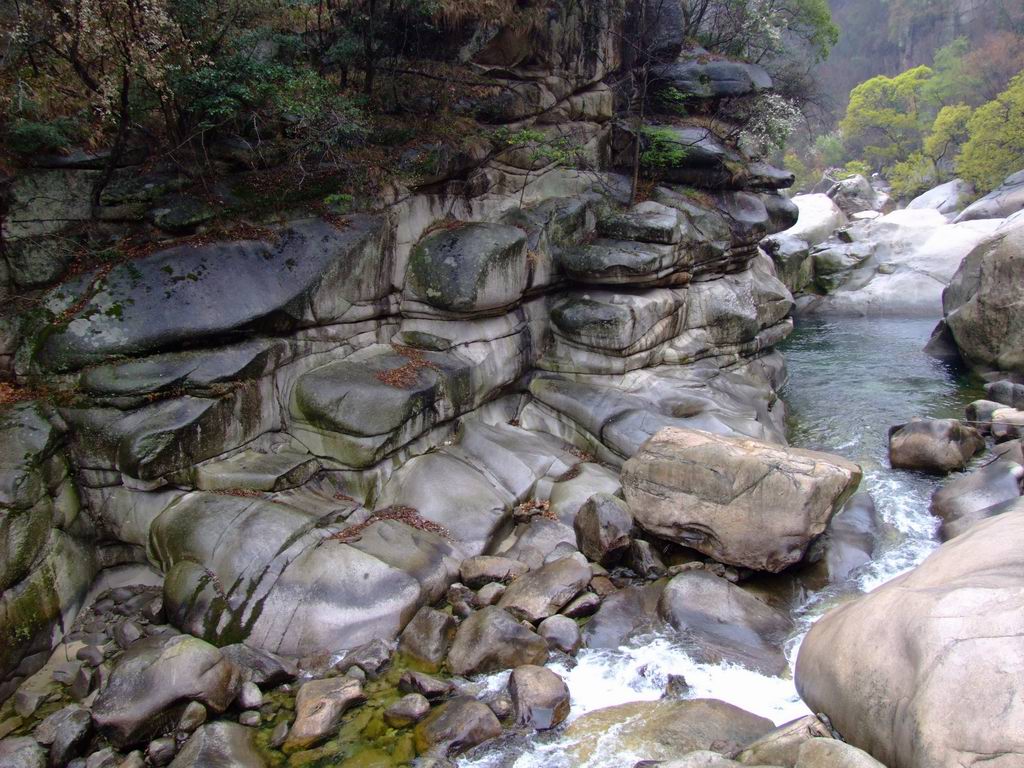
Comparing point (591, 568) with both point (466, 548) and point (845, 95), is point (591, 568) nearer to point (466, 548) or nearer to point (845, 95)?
point (466, 548)

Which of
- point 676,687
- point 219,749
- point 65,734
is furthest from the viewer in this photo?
point 676,687

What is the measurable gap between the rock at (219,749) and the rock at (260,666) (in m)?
0.85

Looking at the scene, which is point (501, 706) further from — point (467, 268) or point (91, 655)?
point (467, 268)

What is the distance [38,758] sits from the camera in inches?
284

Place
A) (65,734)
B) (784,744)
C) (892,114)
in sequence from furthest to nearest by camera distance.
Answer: (892,114)
(65,734)
(784,744)

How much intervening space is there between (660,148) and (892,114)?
41.0 meters

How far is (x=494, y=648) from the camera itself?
8.66 m

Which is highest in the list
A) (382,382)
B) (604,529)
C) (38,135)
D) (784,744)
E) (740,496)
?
(38,135)

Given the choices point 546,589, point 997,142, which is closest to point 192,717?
point 546,589

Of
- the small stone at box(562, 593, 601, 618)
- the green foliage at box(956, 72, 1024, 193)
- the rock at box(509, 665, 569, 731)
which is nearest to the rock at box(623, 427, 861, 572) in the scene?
the small stone at box(562, 593, 601, 618)

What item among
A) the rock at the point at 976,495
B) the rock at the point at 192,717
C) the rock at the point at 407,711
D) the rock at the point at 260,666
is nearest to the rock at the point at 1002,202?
the rock at the point at 976,495

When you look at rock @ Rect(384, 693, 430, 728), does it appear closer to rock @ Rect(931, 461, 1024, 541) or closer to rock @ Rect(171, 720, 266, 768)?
rock @ Rect(171, 720, 266, 768)

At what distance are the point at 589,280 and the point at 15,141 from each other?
10910 millimetres

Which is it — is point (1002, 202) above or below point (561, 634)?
above
